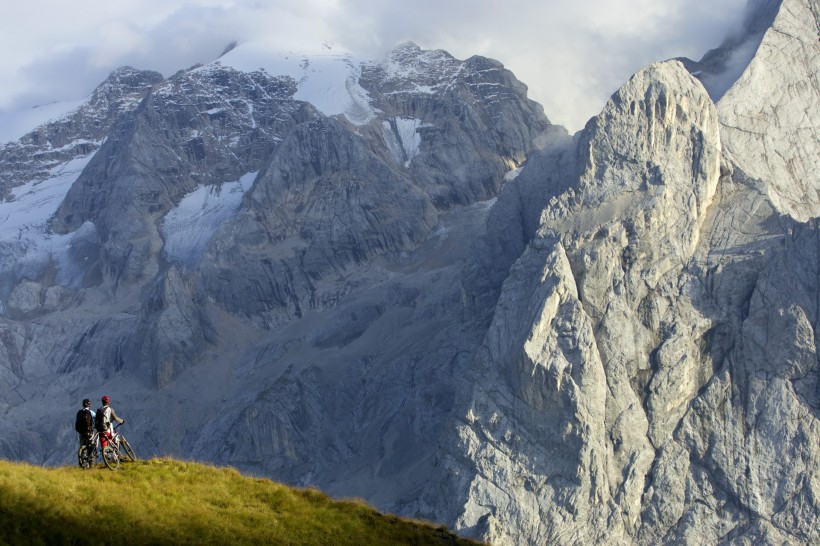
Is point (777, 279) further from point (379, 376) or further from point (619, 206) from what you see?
point (379, 376)

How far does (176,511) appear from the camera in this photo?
48750mm

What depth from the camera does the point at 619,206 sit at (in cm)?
14438

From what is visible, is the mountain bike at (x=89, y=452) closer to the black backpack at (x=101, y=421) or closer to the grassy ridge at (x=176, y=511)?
the black backpack at (x=101, y=421)

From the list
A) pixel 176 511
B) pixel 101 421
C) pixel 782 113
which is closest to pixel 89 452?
pixel 101 421

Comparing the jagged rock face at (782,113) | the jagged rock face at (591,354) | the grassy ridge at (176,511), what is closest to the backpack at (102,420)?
the grassy ridge at (176,511)

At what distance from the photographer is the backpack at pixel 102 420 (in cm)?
5112

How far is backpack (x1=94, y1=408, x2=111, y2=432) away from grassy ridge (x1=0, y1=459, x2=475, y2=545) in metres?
1.68

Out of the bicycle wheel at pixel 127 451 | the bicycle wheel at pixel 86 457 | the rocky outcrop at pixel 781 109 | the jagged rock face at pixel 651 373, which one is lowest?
the bicycle wheel at pixel 86 457

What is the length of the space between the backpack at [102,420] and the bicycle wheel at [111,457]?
2.63 feet

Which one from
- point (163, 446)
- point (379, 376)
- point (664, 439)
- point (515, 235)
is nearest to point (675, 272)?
point (664, 439)

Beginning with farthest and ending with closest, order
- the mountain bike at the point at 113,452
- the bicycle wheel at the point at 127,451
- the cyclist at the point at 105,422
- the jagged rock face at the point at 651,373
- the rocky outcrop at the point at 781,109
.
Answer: the rocky outcrop at the point at 781,109 → the jagged rock face at the point at 651,373 → the bicycle wheel at the point at 127,451 → the mountain bike at the point at 113,452 → the cyclist at the point at 105,422

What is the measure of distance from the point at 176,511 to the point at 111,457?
→ 500 centimetres

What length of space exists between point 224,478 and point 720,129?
373 ft

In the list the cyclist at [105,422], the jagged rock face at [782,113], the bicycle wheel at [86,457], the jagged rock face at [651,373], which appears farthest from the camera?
the jagged rock face at [782,113]
